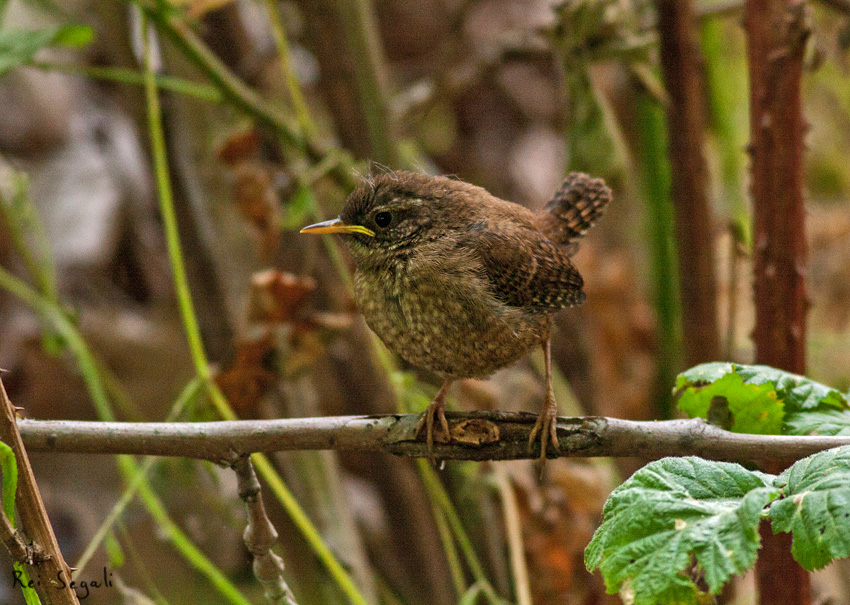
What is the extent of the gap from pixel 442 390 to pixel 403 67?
145 inches

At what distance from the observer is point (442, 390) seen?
2.20 m

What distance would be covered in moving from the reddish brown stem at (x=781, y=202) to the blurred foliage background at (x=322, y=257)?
26cm

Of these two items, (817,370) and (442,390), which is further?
(817,370)

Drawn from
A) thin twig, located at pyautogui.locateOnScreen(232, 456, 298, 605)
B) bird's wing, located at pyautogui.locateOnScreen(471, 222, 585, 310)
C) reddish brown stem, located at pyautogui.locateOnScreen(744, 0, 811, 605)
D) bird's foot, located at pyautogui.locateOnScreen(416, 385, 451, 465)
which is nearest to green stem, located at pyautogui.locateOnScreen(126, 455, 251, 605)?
thin twig, located at pyautogui.locateOnScreen(232, 456, 298, 605)

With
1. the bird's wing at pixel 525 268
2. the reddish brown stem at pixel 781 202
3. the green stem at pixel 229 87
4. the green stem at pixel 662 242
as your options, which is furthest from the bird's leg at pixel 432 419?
the green stem at pixel 662 242

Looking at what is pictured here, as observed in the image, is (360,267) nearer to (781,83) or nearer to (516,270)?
(516,270)

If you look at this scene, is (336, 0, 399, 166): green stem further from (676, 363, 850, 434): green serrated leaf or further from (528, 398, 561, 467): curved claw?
(676, 363, 850, 434): green serrated leaf

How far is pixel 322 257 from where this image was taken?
3652 millimetres

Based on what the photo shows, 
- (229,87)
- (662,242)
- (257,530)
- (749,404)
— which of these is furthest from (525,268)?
(662,242)

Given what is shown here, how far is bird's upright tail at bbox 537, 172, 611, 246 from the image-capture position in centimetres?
265

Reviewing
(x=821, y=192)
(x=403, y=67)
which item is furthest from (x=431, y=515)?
(x=821, y=192)

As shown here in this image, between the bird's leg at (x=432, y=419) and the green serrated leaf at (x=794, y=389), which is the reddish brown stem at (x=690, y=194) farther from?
the green serrated leaf at (x=794, y=389)

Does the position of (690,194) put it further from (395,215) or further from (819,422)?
(819,422)

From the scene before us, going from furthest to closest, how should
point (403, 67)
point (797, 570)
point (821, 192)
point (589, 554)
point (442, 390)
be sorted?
point (821, 192)
point (403, 67)
point (442, 390)
point (797, 570)
point (589, 554)
